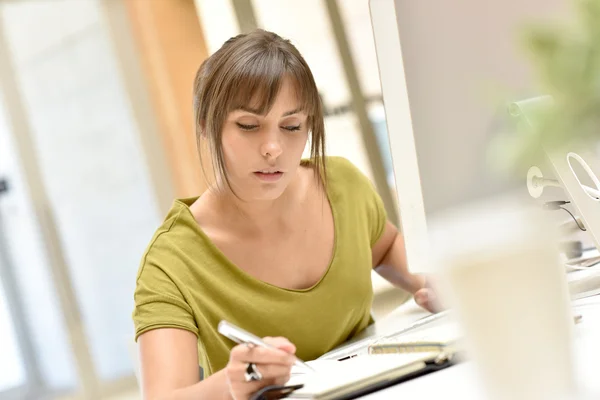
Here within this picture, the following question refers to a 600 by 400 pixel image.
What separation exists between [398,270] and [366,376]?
0.87m

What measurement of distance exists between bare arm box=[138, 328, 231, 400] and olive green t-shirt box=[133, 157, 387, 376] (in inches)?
0.7

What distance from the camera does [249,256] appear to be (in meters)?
1.45

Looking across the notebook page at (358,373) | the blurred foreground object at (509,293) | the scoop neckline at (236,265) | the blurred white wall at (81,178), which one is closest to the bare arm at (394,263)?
the scoop neckline at (236,265)

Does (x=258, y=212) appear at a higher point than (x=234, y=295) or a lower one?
higher

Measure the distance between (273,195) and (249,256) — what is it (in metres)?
0.13

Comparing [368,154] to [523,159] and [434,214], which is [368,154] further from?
[523,159]

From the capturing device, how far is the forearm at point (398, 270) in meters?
1.67

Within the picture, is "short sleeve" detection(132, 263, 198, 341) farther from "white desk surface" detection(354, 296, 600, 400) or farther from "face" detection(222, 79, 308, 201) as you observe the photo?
"white desk surface" detection(354, 296, 600, 400)

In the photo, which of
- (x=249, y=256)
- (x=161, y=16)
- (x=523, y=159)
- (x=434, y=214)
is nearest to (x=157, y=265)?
(x=249, y=256)

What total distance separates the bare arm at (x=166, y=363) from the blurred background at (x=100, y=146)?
12.7 feet

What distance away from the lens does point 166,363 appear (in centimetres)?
118

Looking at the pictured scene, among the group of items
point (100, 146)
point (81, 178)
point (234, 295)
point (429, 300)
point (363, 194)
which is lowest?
point (429, 300)

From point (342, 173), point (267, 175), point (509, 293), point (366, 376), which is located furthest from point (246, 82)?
point (509, 293)

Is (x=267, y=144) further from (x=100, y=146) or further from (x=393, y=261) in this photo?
(x=100, y=146)
